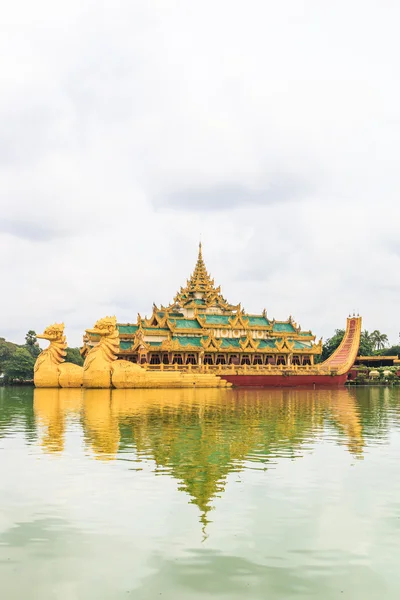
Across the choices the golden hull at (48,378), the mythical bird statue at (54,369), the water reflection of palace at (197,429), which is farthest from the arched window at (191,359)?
the water reflection of palace at (197,429)

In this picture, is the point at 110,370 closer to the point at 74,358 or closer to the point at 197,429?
the point at 74,358

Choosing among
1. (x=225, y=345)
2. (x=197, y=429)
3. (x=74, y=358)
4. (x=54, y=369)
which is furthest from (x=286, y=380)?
(x=197, y=429)

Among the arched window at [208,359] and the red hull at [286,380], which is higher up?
the arched window at [208,359]

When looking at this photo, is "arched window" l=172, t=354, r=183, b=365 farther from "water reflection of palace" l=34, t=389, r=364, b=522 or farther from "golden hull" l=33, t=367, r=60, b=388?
"water reflection of palace" l=34, t=389, r=364, b=522

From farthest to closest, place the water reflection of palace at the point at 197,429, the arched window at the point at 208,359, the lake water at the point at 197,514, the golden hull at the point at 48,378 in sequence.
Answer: the arched window at the point at 208,359 → the golden hull at the point at 48,378 → the water reflection of palace at the point at 197,429 → the lake water at the point at 197,514

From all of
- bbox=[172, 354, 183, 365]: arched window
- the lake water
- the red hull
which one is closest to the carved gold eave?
the red hull

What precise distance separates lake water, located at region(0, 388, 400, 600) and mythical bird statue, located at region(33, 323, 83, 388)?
2529 centimetres

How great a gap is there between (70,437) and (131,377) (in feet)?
88.7

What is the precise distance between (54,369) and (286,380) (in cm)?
2084

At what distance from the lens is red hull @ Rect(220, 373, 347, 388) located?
53312 millimetres

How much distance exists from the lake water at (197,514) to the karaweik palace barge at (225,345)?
31.6 meters

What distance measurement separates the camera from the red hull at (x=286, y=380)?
5331 centimetres

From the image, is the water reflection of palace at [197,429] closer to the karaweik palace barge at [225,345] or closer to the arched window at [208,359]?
the karaweik palace barge at [225,345]

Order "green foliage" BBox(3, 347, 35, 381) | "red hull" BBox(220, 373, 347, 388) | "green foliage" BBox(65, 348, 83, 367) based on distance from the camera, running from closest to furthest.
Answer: "red hull" BBox(220, 373, 347, 388), "green foliage" BBox(3, 347, 35, 381), "green foliage" BBox(65, 348, 83, 367)
